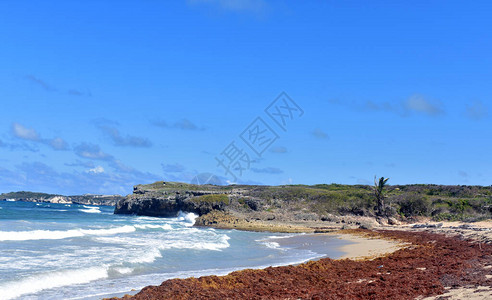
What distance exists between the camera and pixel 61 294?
41.1ft

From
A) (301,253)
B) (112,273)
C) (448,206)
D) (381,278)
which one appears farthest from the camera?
(448,206)

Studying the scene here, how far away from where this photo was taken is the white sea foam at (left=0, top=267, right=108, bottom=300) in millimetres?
12609

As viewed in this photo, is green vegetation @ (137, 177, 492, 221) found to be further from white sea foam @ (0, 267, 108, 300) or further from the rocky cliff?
white sea foam @ (0, 267, 108, 300)

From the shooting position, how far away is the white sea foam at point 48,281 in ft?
41.4

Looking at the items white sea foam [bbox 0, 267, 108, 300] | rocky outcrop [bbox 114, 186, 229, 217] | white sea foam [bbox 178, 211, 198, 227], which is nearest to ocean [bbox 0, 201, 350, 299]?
white sea foam [bbox 0, 267, 108, 300]

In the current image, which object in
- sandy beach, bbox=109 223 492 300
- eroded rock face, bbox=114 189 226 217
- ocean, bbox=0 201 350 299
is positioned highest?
eroded rock face, bbox=114 189 226 217

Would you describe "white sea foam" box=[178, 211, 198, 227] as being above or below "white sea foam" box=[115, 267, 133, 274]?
above

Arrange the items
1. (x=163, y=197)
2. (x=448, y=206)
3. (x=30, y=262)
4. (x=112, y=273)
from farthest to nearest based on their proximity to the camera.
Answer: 1. (x=163, y=197)
2. (x=448, y=206)
3. (x=30, y=262)
4. (x=112, y=273)

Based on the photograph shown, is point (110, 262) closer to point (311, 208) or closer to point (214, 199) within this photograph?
point (214, 199)

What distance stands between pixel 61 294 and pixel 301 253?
13.8m

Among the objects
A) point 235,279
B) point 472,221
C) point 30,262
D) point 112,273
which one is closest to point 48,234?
point 30,262

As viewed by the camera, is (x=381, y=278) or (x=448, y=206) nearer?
(x=381, y=278)

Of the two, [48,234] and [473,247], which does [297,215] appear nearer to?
[48,234]

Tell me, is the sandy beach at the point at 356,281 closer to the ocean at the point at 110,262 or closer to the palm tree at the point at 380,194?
the ocean at the point at 110,262
